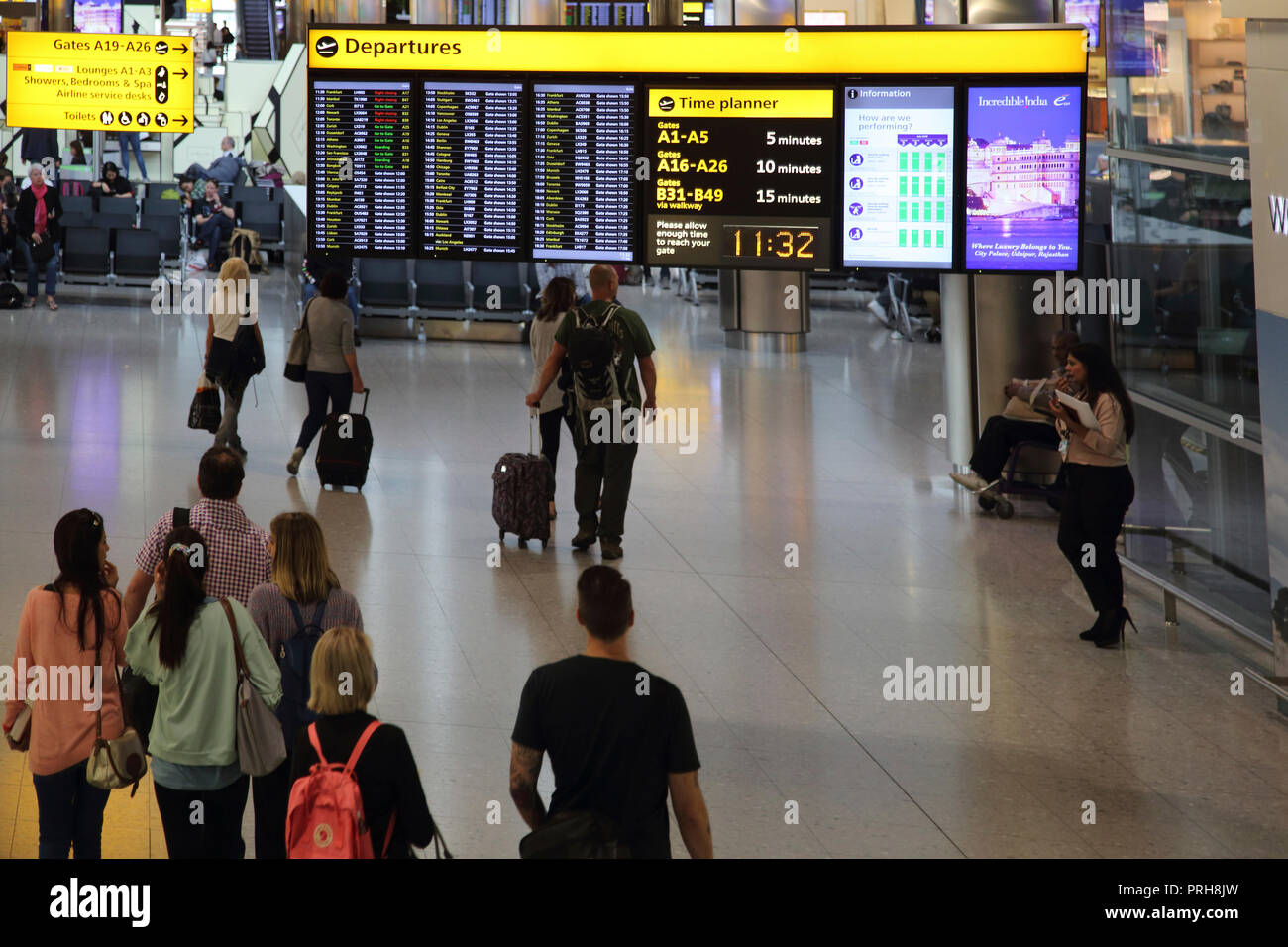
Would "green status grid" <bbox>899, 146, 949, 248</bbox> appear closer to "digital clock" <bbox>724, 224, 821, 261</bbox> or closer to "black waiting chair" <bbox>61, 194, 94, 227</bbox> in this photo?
"digital clock" <bbox>724, 224, 821, 261</bbox>

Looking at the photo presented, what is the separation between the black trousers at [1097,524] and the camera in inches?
318

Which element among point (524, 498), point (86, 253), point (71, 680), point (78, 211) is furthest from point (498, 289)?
point (71, 680)

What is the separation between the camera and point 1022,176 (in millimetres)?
8703

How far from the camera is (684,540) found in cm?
1016

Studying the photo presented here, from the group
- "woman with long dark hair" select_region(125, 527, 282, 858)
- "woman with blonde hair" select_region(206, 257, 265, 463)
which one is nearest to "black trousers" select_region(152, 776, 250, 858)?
"woman with long dark hair" select_region(125, 527, 282, 858)

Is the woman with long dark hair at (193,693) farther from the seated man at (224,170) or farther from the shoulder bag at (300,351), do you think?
the seated man at (224,170)

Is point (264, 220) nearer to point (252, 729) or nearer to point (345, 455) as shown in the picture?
point (345, 455)

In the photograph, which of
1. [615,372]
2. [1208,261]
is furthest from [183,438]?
[1208,261]

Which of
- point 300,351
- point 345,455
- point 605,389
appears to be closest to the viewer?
point 605,389

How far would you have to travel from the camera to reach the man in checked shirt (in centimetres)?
546

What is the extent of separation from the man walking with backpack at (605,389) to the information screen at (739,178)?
0.86m

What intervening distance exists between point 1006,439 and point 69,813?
309 inches

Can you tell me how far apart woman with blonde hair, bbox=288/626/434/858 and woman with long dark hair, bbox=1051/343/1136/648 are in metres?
5.01
